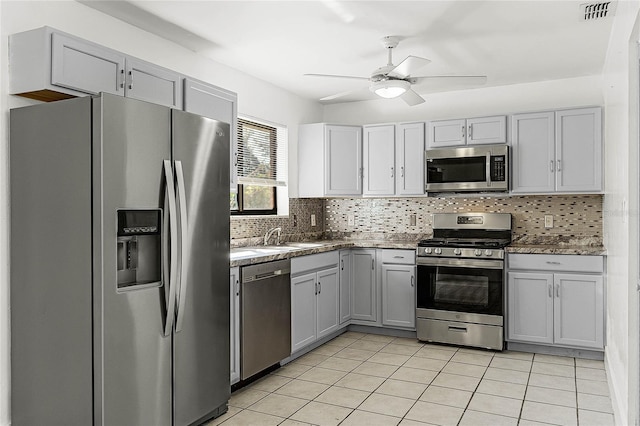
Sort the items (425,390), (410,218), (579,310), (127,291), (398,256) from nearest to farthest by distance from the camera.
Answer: (127,291) → (425,390) → (579,310) → (398,256) → (410,218)

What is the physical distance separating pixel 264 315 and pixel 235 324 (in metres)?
0.33

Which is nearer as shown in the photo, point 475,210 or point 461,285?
point 461,285

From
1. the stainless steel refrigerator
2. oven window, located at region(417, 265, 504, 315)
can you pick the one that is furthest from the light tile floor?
the stainless steel refrigerator

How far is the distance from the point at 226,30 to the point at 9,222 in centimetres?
188

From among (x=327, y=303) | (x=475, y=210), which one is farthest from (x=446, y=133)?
(x=327, y=303)

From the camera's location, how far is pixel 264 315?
12.2ft

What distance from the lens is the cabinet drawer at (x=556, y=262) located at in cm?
421

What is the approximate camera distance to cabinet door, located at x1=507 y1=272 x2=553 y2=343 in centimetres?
437

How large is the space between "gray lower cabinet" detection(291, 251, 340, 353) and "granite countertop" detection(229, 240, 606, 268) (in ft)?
0.25

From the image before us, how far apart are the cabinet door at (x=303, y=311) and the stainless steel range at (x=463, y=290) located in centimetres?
107

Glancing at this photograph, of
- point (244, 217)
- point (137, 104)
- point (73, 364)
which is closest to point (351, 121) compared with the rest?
point (244, 217)

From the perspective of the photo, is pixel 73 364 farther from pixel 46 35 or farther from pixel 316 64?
pixel 316 64

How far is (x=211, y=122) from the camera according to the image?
2990 millimetres

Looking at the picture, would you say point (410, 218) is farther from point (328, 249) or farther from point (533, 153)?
point (533, 153)
